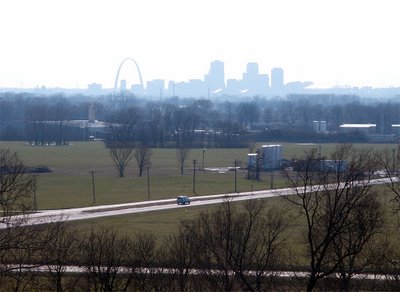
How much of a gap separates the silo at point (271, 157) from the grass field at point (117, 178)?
100 inches

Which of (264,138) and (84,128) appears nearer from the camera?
(264,138)

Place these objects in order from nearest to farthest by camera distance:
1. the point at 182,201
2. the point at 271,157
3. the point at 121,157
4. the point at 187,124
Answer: the point at 182,201, the point at 121,157, the point at 271,157, the point at 187,124

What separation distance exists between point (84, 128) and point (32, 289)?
64212 millimetres

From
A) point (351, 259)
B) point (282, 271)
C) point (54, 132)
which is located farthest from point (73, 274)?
point (54, 132)

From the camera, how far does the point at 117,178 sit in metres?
42.8

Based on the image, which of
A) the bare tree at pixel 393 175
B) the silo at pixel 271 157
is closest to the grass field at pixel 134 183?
the bare tree at pixel 393 175

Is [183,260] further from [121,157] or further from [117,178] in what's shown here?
[121,157]

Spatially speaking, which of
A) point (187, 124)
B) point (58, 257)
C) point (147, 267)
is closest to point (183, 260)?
point (147, 267)

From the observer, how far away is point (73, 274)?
51.9 ft

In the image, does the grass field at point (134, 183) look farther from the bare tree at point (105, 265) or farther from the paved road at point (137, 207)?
the bare tree at point (105, 265)

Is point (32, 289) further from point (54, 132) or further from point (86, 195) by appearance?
point (54, 132)

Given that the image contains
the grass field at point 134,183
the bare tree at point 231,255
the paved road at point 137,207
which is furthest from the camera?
the paved road at point 137,207

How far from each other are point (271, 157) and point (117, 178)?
31.7 feet

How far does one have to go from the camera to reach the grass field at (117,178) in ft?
114
